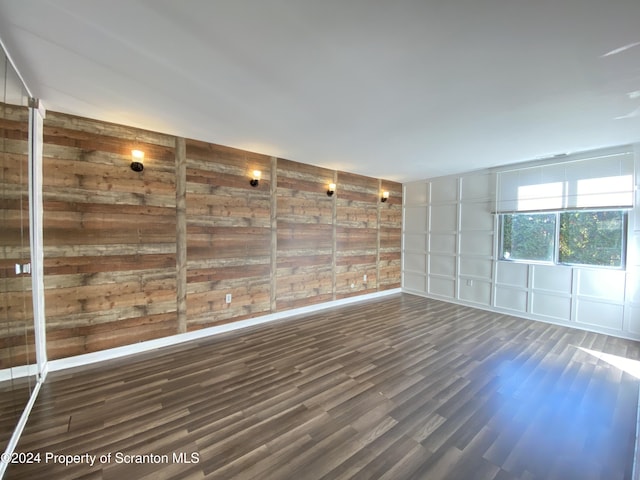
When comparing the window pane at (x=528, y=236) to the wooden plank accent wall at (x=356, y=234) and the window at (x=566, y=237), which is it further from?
the wooden plank accent wall at (x=356, y=234)

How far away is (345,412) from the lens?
6.96 ft

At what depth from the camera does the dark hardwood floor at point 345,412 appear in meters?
1.65

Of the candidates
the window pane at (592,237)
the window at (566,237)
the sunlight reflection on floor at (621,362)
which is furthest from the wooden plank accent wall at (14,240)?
the window pane at (592,237)

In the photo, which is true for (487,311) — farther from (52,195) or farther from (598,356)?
(52,195)

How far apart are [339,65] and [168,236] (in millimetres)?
2910

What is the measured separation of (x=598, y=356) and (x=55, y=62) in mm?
6282

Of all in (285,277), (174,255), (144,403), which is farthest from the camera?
(285,277)

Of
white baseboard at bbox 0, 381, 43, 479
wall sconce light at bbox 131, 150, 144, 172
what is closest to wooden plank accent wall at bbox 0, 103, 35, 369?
white baseboard at bbox 0, 381, 43, 479

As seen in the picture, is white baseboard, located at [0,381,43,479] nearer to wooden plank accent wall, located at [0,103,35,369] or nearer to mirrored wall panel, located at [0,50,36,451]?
mirrored wall panel, located at [0,50,36,451]

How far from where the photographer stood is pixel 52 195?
2725 mm

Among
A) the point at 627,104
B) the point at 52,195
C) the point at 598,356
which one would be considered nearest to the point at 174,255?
the point at 52,195

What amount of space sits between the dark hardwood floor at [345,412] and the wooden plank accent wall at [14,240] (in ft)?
2.06

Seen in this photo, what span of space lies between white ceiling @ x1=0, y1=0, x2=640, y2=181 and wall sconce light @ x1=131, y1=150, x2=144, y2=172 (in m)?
0.35

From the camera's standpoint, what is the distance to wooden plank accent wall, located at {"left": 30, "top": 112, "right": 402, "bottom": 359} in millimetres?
2799
